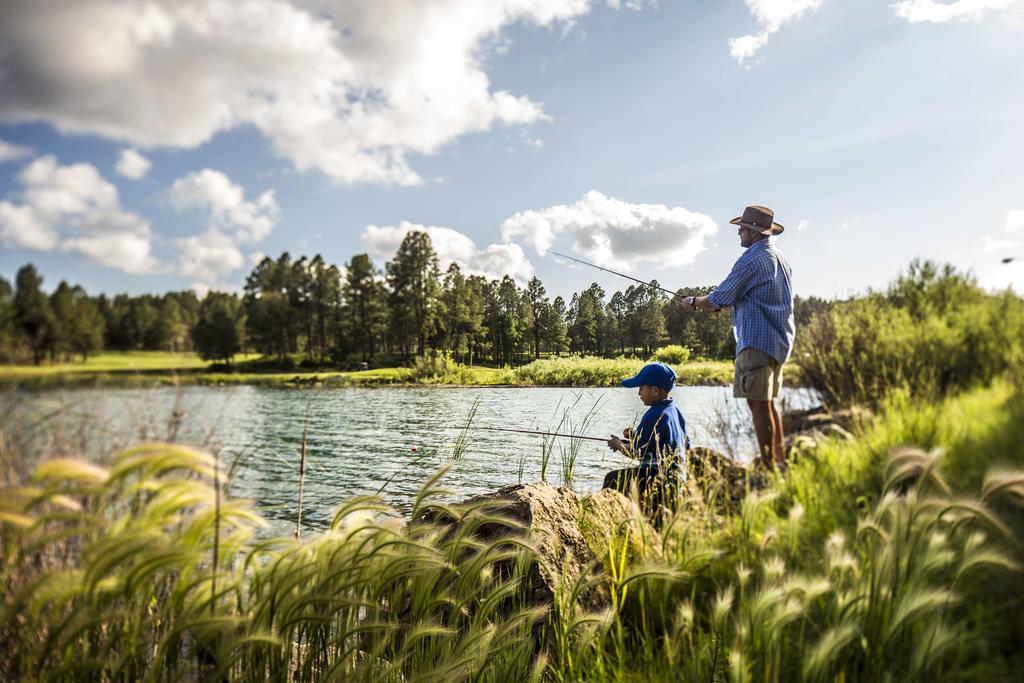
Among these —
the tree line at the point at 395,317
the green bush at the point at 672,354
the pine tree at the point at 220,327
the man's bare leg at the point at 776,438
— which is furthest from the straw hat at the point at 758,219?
the pine tree at the point at 220,327

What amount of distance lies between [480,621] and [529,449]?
1261 mm

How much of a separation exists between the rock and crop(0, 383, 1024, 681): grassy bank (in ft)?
0.36

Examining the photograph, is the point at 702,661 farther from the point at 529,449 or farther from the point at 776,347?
the point at 776,347

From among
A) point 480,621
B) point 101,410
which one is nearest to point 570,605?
point 480,621

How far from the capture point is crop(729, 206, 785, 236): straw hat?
3.80m

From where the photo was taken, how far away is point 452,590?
2346mm

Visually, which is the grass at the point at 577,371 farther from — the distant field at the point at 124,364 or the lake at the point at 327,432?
the distant field at the point at 124,364

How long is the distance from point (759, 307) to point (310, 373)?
328cm

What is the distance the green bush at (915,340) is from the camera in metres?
3.13

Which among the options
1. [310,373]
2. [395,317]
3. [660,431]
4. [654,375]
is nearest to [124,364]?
[310,373]

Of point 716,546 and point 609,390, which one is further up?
point 609,390

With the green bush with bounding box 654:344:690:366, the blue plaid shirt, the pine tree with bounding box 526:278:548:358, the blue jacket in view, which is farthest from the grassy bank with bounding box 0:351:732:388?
the blue plaid shirt

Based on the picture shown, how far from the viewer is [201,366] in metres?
1.93

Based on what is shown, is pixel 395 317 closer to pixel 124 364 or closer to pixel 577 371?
pixel 577 371
